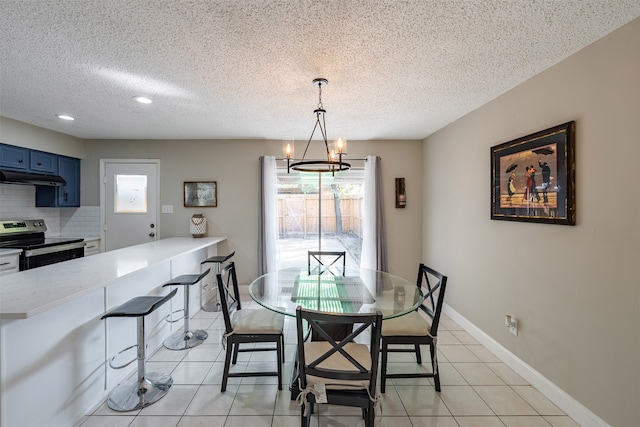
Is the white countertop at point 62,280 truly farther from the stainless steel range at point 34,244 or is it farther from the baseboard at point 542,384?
the baseboard at point 542,384

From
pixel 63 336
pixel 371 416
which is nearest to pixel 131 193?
pixel 63 336

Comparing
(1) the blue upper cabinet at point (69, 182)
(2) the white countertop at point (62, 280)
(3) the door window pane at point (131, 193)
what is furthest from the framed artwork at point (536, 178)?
(1) the blue upper cabinet at point (69, 182)

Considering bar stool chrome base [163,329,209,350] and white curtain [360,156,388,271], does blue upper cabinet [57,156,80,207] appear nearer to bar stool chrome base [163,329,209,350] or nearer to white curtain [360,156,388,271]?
bar stool chrome base [163,329,209,350]

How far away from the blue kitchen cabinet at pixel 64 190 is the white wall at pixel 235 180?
0.11 m

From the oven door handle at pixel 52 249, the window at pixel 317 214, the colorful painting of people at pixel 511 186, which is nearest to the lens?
the colorful painting of people at pixel 511 186

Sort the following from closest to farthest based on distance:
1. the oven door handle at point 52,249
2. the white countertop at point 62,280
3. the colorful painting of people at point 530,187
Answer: the white countertop at point 62,280
the colorful painting of people at point 530,187
the oven door handle at point 52,249

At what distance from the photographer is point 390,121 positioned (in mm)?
3500

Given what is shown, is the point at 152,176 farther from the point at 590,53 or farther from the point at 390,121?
the point at 590,53

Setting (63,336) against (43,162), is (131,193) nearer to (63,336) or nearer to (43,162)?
(43,162)

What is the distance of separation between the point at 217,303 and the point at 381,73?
329 cm

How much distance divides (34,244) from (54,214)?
3.48 feet

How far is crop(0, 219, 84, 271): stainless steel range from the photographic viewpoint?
314 centimetres

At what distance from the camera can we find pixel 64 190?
13.4ft

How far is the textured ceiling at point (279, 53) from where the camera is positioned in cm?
154
